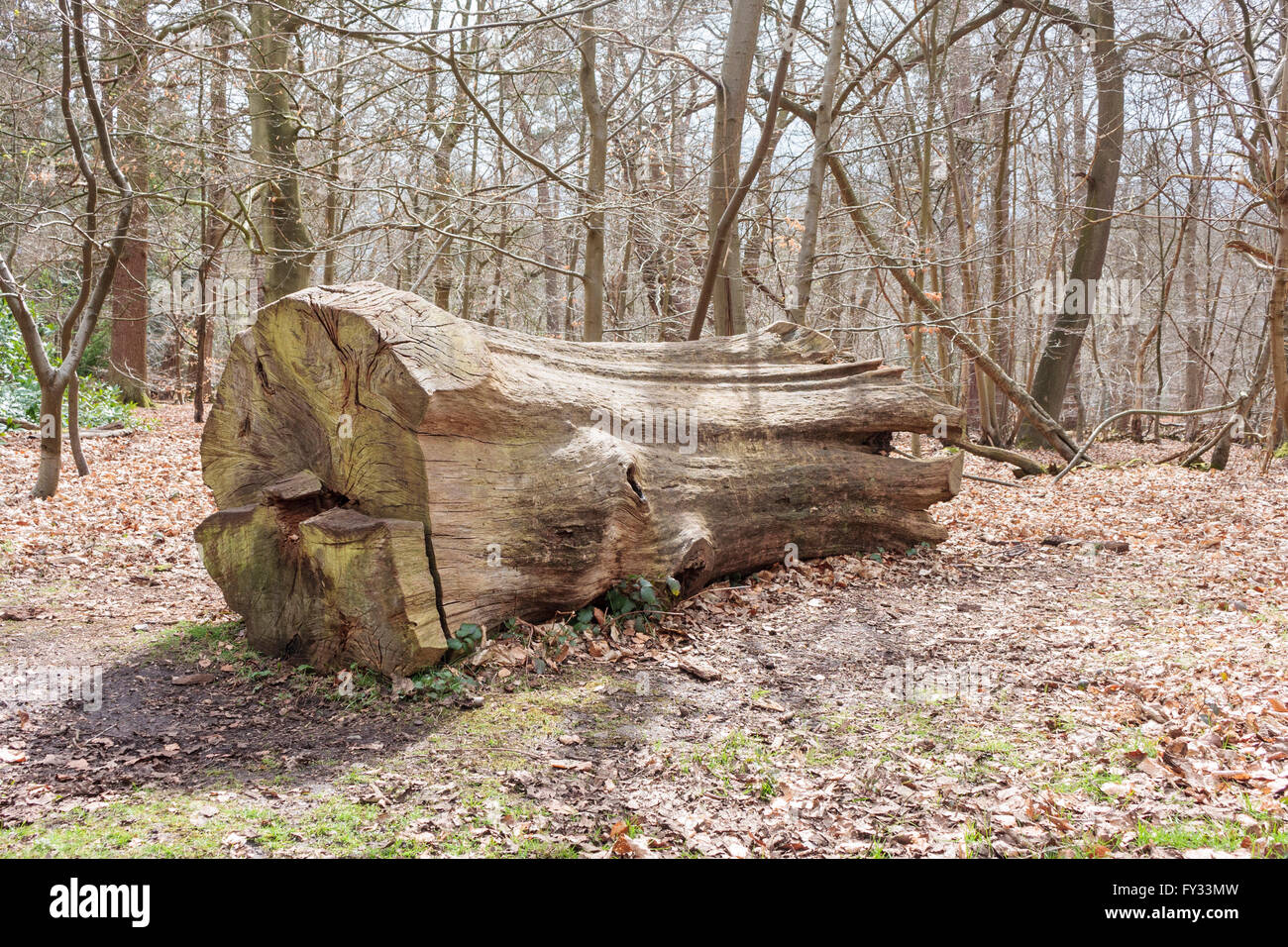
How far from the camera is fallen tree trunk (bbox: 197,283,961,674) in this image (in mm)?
4105

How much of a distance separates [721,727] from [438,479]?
1876 millimetres

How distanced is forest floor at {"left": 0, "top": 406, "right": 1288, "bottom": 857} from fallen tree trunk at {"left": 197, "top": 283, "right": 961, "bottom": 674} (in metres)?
0.32

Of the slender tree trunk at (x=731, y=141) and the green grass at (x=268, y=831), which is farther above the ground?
the slender tree trunk at (x=731, y=141)

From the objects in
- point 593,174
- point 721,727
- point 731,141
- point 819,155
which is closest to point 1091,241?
point 819,155

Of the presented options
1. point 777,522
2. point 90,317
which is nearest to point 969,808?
point 777,522

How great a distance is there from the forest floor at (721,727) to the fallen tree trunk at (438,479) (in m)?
0.32

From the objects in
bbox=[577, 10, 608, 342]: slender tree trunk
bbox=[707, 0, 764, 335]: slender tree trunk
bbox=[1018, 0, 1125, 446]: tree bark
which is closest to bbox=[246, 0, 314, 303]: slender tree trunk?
bbox=[577, 10, 608, 342]: slender tree trunk

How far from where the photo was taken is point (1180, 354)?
22.5 m

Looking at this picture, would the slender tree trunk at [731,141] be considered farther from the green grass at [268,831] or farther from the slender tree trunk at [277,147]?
the green grass at [268,831]

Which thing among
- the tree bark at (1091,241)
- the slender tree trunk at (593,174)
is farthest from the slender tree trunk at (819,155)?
the tree bark at (1091,241)

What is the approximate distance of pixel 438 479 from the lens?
13.8 feet

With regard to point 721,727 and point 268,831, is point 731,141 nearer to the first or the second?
point 721,727

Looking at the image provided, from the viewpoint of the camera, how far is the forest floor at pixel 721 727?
9.07ft
